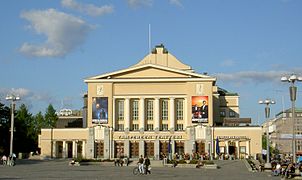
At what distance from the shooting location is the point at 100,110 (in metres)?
97.1

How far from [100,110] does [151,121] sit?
936cm

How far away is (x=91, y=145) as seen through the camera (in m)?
97.1

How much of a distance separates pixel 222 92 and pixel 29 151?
4253 cm

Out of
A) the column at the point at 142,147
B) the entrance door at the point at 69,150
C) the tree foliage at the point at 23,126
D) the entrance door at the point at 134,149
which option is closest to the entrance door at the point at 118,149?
the entrance door at the point at 134,149

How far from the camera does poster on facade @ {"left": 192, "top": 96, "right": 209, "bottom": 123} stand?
310 feet

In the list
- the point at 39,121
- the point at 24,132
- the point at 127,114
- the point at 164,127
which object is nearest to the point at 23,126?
the point at 24,132

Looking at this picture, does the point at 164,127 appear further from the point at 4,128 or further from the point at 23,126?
the point at 23,126

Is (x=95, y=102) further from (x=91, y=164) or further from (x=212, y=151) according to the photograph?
(x=91, y=164)

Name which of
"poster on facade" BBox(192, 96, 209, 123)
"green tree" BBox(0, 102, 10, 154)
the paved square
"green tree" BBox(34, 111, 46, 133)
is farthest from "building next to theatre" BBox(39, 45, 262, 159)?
the paved square

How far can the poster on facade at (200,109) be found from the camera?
94.6 m

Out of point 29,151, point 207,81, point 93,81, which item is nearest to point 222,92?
point 207,81

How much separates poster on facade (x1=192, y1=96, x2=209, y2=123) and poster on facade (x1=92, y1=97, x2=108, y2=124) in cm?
1557

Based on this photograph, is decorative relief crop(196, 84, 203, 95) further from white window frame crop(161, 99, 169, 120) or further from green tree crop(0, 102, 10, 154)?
green tree crop(0, 102, 10, 154)

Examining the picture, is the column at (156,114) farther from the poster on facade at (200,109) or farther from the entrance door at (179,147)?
the poster on facade at (200,109)
